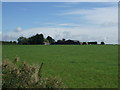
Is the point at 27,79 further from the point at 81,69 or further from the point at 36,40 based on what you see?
the point at 36,40

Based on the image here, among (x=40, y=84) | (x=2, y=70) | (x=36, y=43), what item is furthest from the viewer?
(x=36, y=43)

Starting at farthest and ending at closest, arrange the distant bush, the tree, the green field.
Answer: the tree → the green field → the distant bush

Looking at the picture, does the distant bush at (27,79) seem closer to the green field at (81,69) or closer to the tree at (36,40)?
the green field at (81,69)

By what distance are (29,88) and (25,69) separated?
2.35 ft

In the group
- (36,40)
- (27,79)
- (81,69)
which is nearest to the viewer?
(27,79)

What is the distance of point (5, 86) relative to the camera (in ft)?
28.8

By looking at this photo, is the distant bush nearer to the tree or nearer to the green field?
the green field

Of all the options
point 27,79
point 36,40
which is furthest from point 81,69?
point 36,40

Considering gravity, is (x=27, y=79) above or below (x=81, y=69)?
above

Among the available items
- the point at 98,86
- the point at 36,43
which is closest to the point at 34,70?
the point at 98,86

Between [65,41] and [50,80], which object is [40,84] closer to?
[50,80]

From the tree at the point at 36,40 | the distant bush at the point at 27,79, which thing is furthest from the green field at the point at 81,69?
the tree at the point at 36,40

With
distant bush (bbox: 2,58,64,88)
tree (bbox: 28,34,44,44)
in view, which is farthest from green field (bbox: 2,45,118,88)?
tree (bbox: 28,34,44,44)

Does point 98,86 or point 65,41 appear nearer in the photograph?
point 98,86
